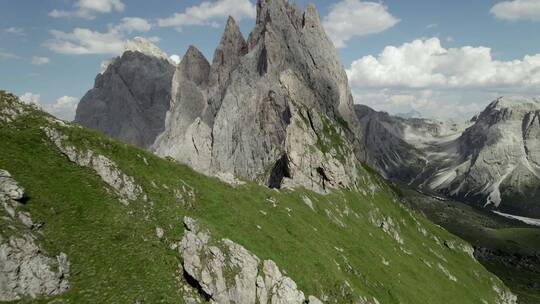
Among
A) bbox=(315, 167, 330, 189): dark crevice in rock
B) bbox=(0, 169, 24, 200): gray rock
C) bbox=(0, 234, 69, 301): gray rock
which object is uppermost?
bbox=(0, 169, 24, 200): gray rock

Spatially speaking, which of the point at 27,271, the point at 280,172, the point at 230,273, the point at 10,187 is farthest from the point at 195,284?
the point at 280,172

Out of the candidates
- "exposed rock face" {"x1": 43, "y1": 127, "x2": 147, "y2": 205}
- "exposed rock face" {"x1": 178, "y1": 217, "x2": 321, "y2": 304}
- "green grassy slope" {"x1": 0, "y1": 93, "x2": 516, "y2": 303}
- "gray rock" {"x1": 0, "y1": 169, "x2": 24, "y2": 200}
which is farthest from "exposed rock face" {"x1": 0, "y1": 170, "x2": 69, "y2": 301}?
"exposed rock face" {"x1": 178, "y1": 217, "x2": 321, "y2": 304}

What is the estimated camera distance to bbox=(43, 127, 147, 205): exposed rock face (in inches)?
1533

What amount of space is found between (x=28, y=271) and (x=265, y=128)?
153709 mm

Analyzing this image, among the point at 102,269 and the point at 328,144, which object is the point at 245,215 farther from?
the point at 328,144

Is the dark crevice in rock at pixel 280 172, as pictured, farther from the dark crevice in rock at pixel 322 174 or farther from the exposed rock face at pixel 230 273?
the exposed rock face at pixel 230 273

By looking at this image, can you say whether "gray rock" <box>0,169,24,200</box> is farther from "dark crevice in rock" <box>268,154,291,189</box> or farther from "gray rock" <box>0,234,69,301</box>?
"dark crevice in rock" <box>268,154,291,189</box>

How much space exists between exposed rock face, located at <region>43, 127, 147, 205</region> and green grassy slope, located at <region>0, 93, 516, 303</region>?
2.16ft

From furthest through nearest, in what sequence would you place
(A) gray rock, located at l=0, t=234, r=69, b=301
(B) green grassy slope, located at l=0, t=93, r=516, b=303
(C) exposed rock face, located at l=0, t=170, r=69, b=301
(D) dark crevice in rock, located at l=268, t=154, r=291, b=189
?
1. (D) dark crevice in rock, located at l=268, t=154, r=291, b=189
2. (B) green grassy slope, located at l=0, t=93, r=516, b=303
3. (C) exposed rock face, located at l=0, t=170, r=69, b=301
4. (A) gray rock, located at l=0, t=234, r=69, b=301

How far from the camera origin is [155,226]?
3831 centimetres

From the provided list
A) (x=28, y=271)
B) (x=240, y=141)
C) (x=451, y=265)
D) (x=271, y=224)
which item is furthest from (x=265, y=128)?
(x=28, y=271)

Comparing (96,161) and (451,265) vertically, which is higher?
(96,161)

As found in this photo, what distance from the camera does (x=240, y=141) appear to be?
187 meters

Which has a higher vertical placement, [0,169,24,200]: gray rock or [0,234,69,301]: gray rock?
[0,169,24,200]: gray rock
